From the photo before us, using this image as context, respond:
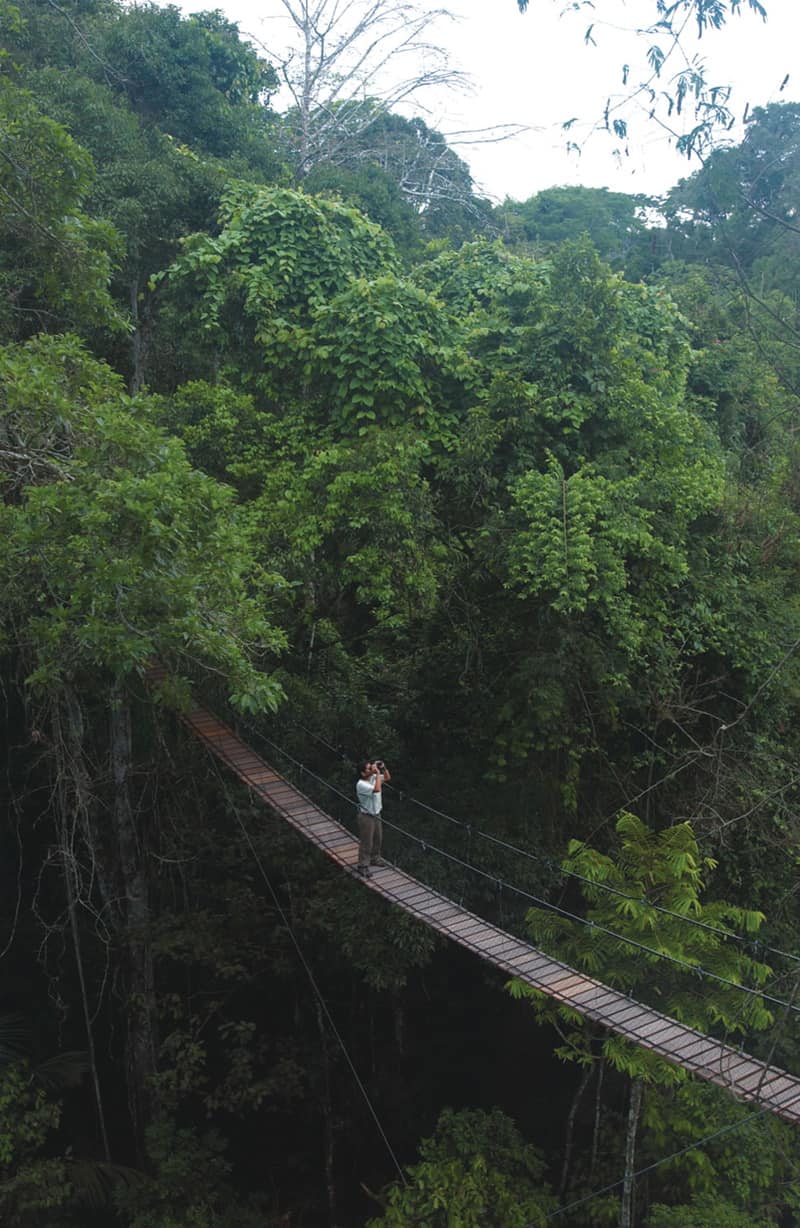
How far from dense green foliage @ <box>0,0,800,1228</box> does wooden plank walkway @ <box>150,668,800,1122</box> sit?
28 cm

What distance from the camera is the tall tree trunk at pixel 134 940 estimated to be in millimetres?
7020

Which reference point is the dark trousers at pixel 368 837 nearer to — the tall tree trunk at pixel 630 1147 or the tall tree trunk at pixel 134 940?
the tall tree trunk at pixel 134 940

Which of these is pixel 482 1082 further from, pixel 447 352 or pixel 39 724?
pixel 447 352

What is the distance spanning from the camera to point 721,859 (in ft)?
28.0

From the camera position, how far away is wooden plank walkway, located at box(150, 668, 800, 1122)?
462 cm

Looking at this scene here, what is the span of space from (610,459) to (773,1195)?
547 centimetres

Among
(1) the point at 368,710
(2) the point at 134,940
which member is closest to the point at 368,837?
(2) the point at 134,940

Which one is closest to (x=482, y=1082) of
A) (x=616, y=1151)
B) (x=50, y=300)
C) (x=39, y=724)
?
(x=616, y=1151)

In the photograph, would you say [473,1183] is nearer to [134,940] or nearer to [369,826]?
[369,826]

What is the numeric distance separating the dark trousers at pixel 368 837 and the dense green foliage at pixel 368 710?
0.60 m

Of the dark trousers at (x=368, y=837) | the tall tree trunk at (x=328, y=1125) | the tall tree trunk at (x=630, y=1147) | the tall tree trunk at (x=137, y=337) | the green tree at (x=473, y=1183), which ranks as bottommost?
the tall tree trunk at (x=328, y=1125)

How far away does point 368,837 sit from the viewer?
20.2 ft

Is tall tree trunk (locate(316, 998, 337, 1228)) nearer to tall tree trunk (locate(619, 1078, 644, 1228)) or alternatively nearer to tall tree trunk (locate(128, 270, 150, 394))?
tall tree trunk (locate(619, 1078, 644, 1228))

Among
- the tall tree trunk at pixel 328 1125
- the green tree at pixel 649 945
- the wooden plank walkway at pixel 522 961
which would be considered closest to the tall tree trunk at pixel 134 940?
the wooden plank walkway at pixel 522 961
